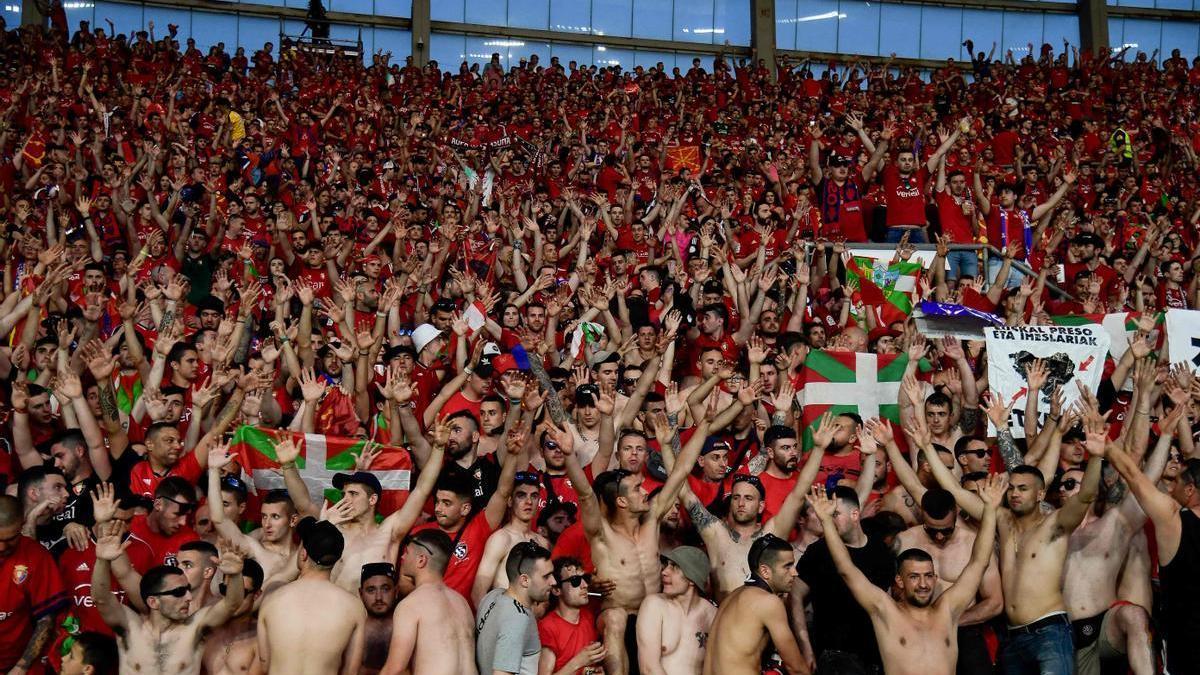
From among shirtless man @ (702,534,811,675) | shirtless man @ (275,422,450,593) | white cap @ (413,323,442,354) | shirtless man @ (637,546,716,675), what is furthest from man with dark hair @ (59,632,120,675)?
white cap @ (413,323,442,354)

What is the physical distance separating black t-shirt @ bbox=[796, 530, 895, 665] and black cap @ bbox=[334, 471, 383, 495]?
8.25 feet

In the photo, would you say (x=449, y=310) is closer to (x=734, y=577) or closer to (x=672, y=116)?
(x=734, y=577)

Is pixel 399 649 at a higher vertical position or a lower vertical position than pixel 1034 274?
lower

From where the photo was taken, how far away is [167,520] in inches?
299

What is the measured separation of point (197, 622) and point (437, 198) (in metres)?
9.72

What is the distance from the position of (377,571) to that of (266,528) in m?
0.78

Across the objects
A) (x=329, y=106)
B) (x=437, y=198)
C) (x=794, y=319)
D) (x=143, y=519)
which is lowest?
(x=143, y=519)

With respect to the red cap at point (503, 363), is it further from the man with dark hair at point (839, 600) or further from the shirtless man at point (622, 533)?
the man with dark hair at point (839, 600)

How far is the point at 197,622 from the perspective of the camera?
22.3 ft

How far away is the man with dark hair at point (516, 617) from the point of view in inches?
269

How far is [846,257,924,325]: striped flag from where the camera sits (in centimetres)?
1242

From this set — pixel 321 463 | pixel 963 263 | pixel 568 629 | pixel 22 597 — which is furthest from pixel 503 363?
pixel 963 263

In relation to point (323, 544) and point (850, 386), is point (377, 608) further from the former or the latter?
point (850, 386)

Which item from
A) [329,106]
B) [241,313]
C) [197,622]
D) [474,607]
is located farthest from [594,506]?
[329,106]
